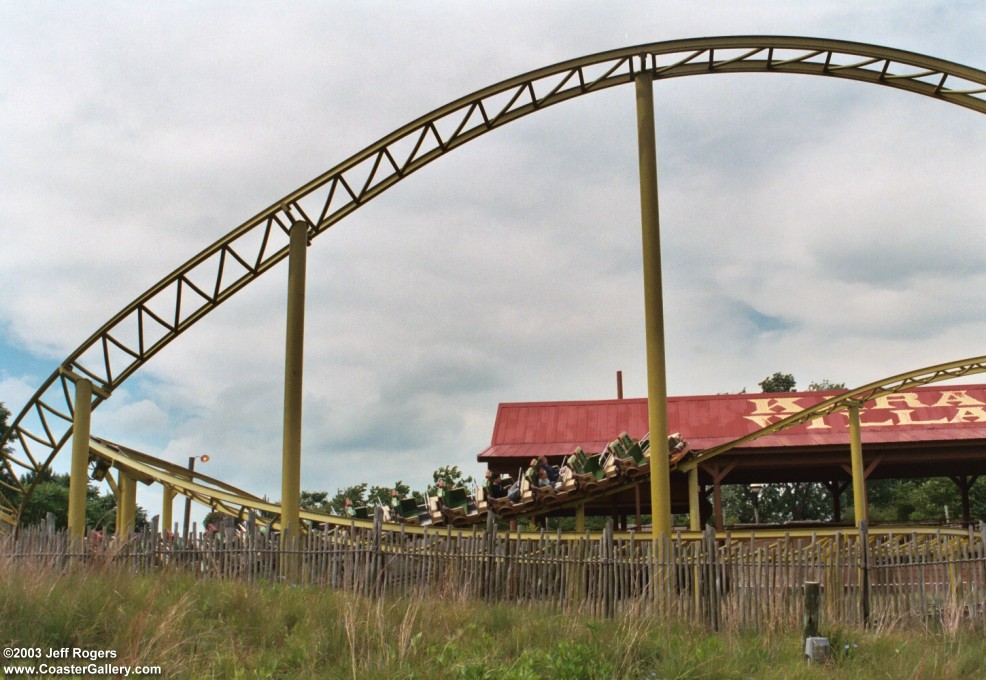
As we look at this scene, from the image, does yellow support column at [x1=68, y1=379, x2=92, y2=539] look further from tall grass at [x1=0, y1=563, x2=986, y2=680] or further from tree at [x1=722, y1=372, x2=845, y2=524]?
tree at [x1=722, y1=372, x2=845, y2=524]

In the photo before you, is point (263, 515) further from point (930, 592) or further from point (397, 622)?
point (930, 592)

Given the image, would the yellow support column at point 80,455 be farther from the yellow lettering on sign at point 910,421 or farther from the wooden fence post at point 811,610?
the yellow lettering on sign at point 910,421

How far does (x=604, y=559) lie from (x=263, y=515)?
254 inches

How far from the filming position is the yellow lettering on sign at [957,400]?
2619cm

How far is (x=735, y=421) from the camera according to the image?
1096 inches

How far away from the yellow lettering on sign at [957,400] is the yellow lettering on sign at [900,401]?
0.51 metres

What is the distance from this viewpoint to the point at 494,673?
24.2 ft

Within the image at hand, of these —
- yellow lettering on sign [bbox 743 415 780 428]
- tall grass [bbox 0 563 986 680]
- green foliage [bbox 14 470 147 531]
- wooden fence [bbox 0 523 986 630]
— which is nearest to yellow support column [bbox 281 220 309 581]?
wooden fence [bbox 0 523 986 630]

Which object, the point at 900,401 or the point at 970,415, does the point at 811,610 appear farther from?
the point at 900,401

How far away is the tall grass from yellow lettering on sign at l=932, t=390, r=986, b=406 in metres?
18.2

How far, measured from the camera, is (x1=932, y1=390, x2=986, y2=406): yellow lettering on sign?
2619 centimetres

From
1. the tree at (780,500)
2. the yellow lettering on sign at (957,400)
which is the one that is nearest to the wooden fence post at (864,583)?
the yellow lettering on sign at (957,400)

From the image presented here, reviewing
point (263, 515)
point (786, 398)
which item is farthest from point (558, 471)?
point (786, 398)

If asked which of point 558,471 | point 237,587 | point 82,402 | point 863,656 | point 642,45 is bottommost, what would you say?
point 863,656
